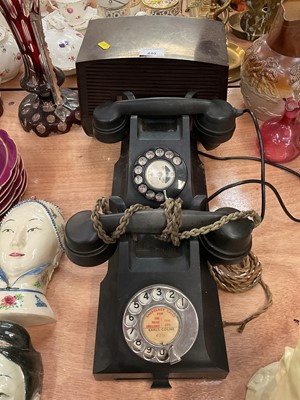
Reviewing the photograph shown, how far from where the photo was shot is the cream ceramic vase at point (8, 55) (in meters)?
1.06

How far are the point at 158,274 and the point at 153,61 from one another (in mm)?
393

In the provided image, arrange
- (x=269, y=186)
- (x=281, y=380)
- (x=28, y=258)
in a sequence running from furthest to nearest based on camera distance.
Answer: (x=269, y=186), (x=28, y=258), (x=281, y=380)

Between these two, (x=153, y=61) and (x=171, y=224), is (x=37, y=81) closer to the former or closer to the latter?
(x=153, y=61)

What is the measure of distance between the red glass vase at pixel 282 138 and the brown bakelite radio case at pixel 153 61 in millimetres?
144

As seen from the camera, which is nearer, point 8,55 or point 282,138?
point 282,138

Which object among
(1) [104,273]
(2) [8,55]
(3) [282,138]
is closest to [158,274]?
(1) [104,273]

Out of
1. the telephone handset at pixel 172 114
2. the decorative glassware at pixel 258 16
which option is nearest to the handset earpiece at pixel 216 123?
the telephone handset at pixel 172 114

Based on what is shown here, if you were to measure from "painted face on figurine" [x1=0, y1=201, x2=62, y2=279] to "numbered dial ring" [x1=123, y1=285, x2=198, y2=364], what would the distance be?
20 cm

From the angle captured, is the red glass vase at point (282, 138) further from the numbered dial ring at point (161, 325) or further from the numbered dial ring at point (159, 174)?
the numbered dial ring at point (161, 325)

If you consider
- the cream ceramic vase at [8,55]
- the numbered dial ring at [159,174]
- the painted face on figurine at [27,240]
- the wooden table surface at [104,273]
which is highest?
the numbered dial ring at [159,174]

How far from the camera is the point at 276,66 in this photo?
35.5 inches

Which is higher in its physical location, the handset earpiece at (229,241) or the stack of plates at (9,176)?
the handset earpiece at (229,241)

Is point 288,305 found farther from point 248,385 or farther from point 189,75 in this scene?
point 189,75

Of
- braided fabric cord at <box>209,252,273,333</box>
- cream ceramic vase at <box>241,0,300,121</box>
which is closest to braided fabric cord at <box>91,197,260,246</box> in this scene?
braided fabric cord at <box>209,252,273,333</box>
